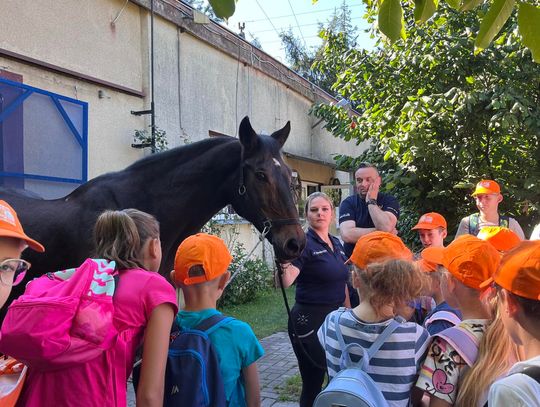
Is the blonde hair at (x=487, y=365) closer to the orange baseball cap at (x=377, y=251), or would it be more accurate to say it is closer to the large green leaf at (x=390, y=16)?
the orange baseball cap at (x=377, y=251)

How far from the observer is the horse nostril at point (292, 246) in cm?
295

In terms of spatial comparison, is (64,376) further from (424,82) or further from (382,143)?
(424,82)

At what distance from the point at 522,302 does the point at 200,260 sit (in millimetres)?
1207

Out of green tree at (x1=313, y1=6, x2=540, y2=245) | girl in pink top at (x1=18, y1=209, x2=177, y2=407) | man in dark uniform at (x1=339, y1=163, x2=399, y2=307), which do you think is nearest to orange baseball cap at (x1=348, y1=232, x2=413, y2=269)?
girl in pink top at (x1=18, y1=209, x2=177, y2=407)

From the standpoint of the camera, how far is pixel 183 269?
1.99m

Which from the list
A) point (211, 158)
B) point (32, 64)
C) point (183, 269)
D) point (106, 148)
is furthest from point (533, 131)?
point (32, 64)

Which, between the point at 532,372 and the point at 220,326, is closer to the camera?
the point at 532,372

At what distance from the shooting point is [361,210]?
4.09 metres

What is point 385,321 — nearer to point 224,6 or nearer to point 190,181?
point 224,6

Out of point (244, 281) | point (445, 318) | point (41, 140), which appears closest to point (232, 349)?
point (445, 318)

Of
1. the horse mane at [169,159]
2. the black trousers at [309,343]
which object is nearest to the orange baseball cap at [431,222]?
the black trousers at [309,343]

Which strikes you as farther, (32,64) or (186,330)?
(32,64)

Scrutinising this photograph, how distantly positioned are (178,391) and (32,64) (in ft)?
15.8

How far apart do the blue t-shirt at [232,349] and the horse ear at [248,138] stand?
154cm
